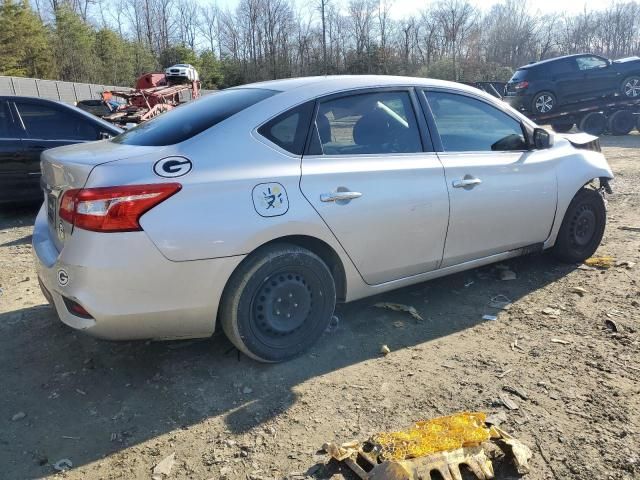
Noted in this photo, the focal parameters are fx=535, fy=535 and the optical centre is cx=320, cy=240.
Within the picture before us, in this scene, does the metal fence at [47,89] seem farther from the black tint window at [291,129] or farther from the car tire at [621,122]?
the black tint window at [291,129]

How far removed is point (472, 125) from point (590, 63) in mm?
14474

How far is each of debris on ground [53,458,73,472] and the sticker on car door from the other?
58.9 inches

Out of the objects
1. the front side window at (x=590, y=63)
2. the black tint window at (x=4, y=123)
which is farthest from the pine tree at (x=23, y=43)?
the front side window at (x=590, y=63)

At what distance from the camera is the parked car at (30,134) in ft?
22.2

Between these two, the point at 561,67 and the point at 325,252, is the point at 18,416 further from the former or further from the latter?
the point at 561,67

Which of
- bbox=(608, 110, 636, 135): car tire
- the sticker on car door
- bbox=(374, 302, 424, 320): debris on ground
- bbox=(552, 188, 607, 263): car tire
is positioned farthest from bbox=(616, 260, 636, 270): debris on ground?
bbox=(608, 110, 636, 135): car tire

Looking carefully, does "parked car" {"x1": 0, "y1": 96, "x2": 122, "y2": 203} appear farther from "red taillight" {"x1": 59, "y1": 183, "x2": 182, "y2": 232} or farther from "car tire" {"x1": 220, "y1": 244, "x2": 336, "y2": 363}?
"car tire" {"x1": 220, "y1": 244, "x2": 336, "y2": 363}

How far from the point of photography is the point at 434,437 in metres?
2.53

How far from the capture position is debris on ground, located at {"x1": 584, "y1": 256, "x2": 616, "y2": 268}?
4.89 meters

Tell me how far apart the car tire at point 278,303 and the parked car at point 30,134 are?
5.09 m

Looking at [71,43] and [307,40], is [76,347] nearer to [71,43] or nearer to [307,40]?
[71,43]

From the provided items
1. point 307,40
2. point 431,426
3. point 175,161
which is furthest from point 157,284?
point 307,40

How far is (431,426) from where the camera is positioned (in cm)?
264

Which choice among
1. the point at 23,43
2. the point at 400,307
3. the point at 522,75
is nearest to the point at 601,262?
the point at 400,307
